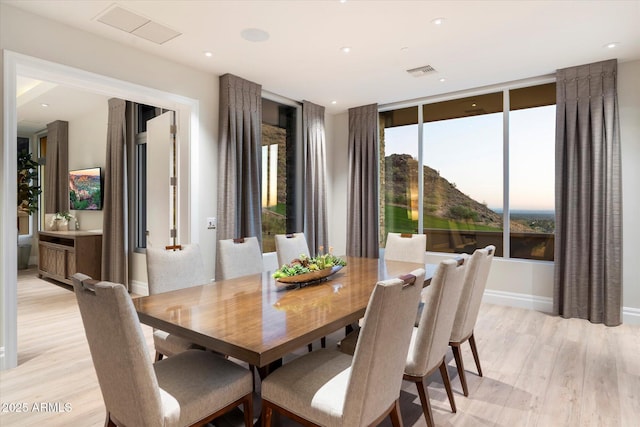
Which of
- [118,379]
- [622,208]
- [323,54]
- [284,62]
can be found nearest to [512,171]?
[622,208]

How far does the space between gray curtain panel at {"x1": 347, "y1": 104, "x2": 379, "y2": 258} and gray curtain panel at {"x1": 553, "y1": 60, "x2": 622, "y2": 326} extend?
2342 millimetres

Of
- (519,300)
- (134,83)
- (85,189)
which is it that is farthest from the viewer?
(85,189)

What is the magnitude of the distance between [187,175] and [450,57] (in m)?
2.99

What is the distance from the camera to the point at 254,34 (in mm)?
3234

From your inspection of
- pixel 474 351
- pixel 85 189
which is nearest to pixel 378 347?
pixel 474 351

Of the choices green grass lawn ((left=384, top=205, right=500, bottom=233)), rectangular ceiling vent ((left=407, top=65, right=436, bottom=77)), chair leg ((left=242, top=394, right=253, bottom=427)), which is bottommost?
chair leg ((left=242, top=394, right=253, bottom=427))

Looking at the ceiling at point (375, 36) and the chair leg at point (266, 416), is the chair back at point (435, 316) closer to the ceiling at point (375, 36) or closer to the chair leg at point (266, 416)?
the chair leg at point (266, 416)

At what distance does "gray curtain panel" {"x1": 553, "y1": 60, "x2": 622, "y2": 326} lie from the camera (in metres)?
3.84

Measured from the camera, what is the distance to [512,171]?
15.5ft

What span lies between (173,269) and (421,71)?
331 cm

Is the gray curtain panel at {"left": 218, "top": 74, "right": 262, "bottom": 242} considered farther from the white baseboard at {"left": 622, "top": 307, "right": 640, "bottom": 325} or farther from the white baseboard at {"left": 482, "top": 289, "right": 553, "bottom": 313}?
the white baseboard at {"left": 622, "top": 307, "right": 640, "bottom": 325}

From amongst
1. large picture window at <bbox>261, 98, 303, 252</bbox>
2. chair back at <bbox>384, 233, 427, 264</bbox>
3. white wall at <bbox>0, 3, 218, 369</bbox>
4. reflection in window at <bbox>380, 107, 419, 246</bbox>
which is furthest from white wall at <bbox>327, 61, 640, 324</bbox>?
white wall at <bbox>0, 3, 218, 369</bbox>

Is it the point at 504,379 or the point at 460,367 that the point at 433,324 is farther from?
the point at 504,379

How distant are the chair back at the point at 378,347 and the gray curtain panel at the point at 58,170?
A: 7.12 m
